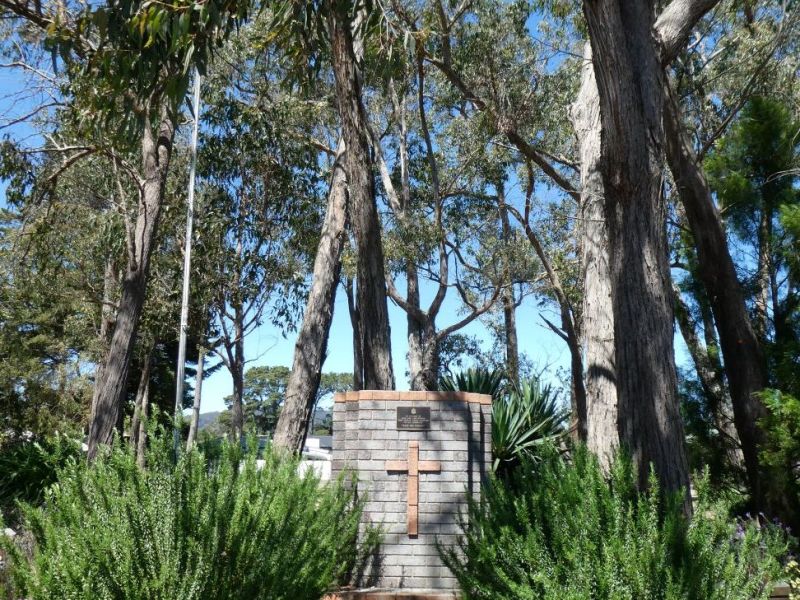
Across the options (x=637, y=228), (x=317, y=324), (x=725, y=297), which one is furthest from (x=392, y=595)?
(x=317, y=324)

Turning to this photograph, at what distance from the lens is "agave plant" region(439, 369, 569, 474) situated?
1209 cm

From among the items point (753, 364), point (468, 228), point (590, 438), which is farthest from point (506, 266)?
point (590, 438)

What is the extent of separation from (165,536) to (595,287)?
6.59 meters

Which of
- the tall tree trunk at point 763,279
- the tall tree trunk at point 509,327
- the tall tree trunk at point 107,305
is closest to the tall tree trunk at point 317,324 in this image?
the tall tree trunk at point 763,279

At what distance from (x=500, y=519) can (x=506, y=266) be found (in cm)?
1794

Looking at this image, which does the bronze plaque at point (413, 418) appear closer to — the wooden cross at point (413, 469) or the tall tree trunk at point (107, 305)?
the wooden cross at point (413, 469)

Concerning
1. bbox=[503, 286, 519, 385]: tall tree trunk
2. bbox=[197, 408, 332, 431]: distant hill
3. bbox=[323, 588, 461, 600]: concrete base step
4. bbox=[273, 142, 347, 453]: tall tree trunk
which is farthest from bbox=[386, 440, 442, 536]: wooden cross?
bbox=[503, 286, 519, 385]: tall tree trunk

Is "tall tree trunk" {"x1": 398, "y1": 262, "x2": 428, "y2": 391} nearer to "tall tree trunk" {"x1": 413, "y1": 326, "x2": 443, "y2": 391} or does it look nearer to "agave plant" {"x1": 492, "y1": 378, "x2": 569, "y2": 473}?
"tall tree trunk" {"x1": 413, "y1": 326, "x2": 443, "y2": 391}

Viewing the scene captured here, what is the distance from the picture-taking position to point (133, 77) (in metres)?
9.19

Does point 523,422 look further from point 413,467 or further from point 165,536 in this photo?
point 165,536

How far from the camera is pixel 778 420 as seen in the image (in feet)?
32.5

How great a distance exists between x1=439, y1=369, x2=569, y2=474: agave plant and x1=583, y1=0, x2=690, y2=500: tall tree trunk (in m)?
5.11

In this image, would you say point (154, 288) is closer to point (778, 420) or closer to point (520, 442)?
point (520, 442)

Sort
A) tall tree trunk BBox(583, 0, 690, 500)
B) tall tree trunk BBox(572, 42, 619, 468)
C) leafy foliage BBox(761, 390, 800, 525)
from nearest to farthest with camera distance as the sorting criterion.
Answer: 1. tall tree trunk BBox(583, 0, 690, 500)
2. tall tree trunk BBox(572, 42, 619, 468)
3. leafy foliage BBox(761, 390, 800, 525)
